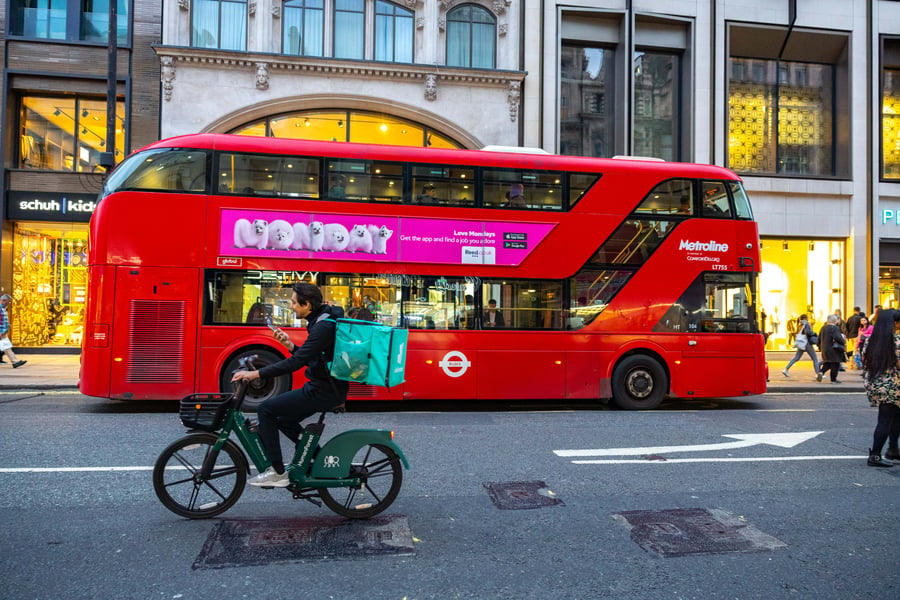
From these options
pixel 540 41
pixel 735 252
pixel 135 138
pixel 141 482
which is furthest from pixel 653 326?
pixel 135 138

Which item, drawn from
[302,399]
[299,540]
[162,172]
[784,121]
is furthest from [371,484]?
[784,121]

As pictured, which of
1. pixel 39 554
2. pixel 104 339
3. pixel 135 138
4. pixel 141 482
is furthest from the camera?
pixel 135 138

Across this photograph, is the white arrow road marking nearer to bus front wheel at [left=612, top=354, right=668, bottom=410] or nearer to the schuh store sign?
bus front wheel at [left=612, top=354, right=668, bottom=410]

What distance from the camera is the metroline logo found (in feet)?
34.3

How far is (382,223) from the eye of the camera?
9.70m

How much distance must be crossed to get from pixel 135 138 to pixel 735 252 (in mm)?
16323

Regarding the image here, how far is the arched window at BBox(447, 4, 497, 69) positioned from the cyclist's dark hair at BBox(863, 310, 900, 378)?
15.2 meters

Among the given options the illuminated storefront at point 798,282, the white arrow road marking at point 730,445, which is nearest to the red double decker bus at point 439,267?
the white arrow road marking at point 730,445

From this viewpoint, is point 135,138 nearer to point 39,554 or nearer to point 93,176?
point 93,176

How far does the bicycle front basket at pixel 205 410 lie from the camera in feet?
13.6

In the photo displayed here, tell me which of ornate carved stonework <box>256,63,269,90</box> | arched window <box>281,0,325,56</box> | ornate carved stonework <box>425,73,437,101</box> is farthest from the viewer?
ornate carved stonework <box>425,73,437,101</box>

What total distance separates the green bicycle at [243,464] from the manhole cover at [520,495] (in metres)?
1.03

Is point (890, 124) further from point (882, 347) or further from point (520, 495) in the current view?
point (520, 495)

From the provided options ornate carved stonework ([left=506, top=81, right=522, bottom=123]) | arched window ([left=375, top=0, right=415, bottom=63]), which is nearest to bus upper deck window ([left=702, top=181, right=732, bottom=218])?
ornate carved stonework ([left=506, top=81, right=522, bottom=123])
